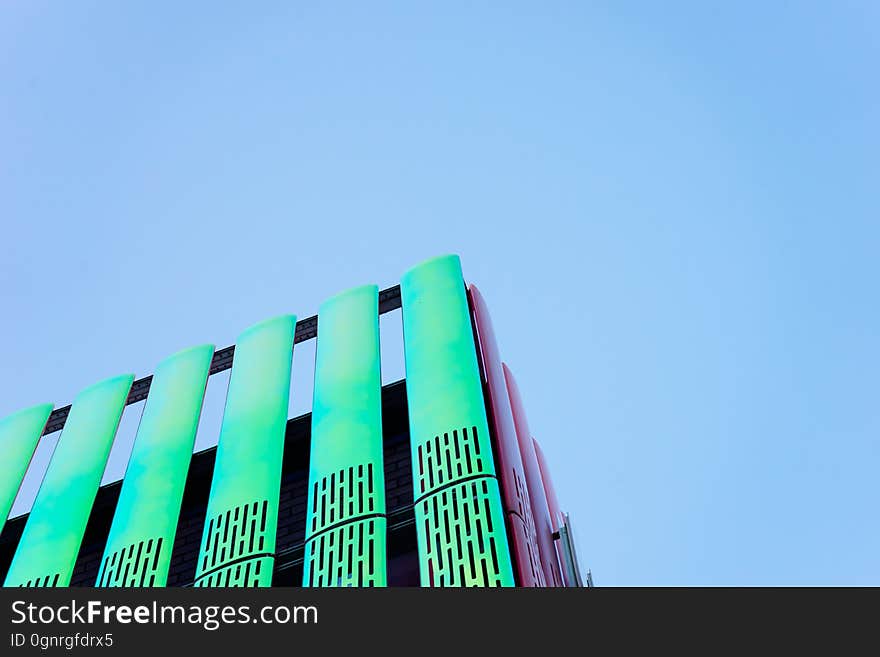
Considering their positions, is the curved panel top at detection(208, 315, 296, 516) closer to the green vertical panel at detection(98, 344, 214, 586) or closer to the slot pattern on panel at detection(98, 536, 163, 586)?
the green vertical panel at detection(98, 344, 214, 586)

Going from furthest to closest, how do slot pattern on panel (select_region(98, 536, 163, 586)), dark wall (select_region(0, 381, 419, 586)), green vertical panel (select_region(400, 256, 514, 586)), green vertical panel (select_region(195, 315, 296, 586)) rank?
1. dark wall (select_region(0, 381, 419, 586))
2. slot pattern on panel (select_region(98, 536, 163, 586))
3. green vertical panel (select_region(195, 315, 296, 586))
4. green vertical panel (select_region(400, 256, 514, 586))

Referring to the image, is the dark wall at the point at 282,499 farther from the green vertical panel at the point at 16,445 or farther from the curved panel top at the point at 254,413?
the curved panel top at the point at 254,413

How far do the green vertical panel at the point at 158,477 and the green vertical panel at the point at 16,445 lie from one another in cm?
173

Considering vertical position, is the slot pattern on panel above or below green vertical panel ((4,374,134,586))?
below

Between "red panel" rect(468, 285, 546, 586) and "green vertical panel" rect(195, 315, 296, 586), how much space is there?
223cm

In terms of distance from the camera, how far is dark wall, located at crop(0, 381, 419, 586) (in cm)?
1001

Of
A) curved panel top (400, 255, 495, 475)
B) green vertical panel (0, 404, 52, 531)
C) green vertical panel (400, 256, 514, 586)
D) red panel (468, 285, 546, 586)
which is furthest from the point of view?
green vertical panel (0, 404, 52, 531)

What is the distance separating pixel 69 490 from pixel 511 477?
5.36 meters

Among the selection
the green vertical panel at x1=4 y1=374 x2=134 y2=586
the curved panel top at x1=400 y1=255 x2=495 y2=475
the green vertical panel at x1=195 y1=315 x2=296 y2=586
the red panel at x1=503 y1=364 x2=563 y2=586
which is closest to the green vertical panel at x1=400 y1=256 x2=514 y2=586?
the curved panel top at x1=400 y1=255 x2=495 y2=475

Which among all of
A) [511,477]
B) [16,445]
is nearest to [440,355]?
[511,477]

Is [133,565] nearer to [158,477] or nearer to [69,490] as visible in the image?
[158,477]

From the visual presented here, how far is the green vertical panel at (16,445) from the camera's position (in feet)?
36.5

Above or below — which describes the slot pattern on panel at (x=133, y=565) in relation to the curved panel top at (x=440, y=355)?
below

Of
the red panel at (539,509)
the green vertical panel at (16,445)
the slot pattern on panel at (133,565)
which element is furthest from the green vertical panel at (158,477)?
the red panel at (539,509)
